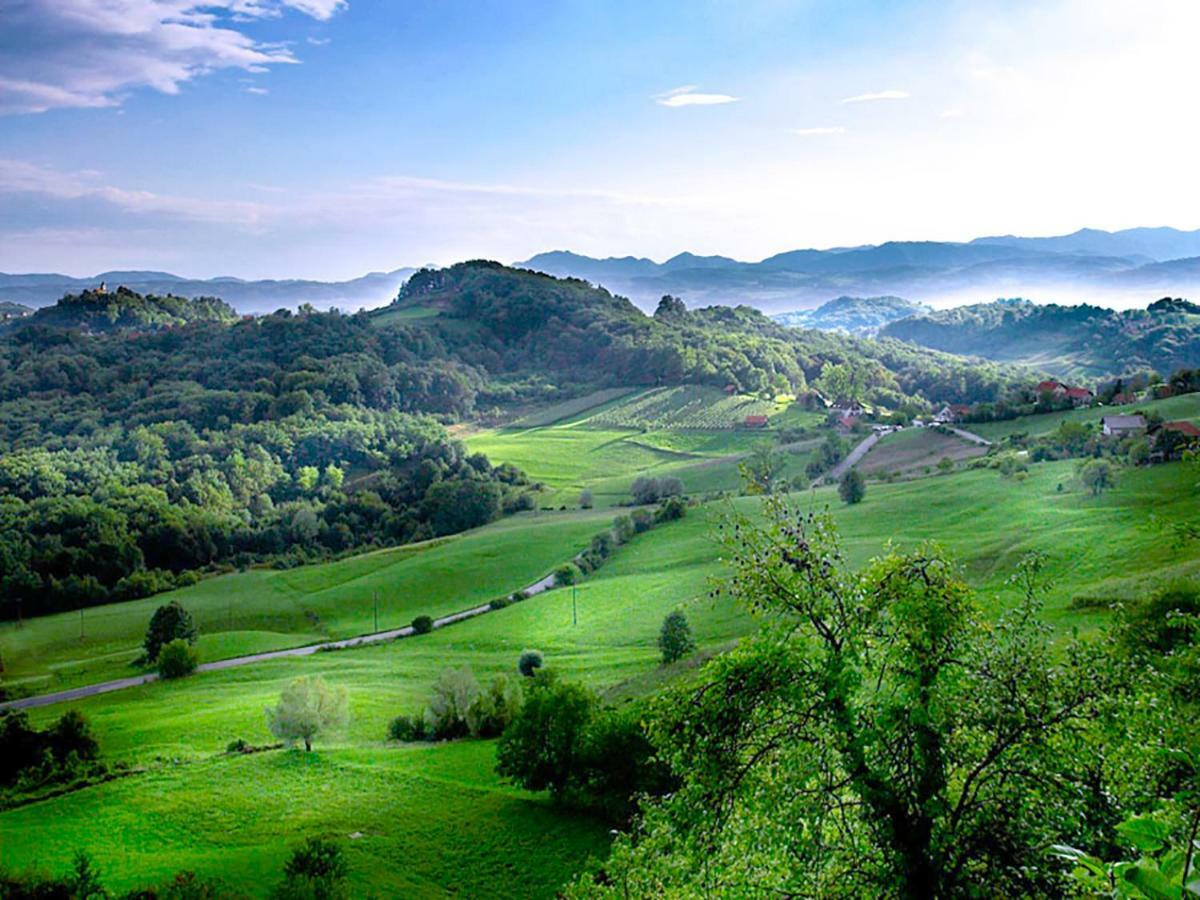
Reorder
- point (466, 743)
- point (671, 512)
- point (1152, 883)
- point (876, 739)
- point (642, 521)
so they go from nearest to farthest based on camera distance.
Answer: point (1152, 883) → point (876, 739) → point (466, 743) → point (642, 521) → point (671, 512)

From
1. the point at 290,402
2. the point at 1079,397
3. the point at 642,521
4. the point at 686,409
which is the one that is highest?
the point at 290,402

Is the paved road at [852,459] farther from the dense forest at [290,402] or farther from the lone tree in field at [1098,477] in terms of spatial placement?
the dense forest at [290,402]

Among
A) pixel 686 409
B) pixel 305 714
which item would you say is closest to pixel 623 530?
pixel 305 714

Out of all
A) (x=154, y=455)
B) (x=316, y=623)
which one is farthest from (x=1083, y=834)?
(x=154, y=455)

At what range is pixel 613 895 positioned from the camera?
1052cm

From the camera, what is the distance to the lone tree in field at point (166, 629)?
48.4 metres

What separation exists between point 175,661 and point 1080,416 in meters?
71.1

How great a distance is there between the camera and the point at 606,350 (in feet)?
507

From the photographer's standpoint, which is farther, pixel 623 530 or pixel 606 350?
pixel 606 350

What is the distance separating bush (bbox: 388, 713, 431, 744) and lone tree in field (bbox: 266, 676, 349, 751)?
2.81 m

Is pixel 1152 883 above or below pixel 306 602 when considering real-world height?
above

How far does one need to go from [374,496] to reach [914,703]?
274ft

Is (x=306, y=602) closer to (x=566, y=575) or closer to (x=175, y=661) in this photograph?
(x=175, y=661)

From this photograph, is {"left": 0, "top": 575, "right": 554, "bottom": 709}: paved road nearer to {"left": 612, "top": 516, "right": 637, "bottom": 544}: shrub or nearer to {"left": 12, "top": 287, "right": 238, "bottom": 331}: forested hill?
{"left": 612, "top": 516, "right": 637, "bottom": 544}: shrub
